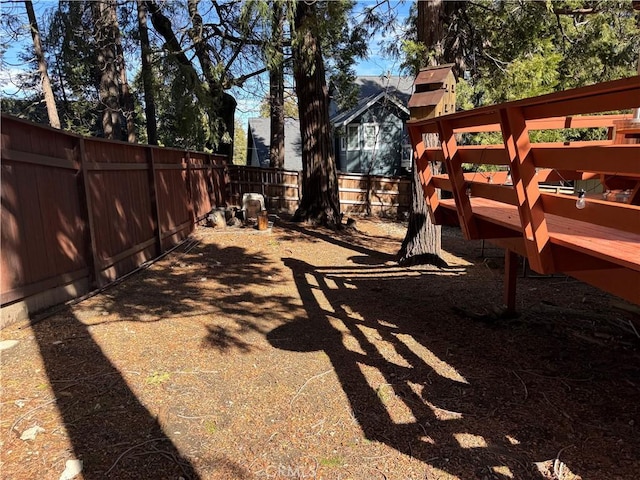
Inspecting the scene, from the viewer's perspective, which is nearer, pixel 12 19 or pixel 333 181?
pixel 333 181

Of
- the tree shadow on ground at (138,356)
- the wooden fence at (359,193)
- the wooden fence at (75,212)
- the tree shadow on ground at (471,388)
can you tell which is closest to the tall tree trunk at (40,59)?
the wooden fence at (359,193)

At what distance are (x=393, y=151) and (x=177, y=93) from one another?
1208 centimetres

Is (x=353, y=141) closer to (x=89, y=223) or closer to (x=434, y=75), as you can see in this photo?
(x=434, y=75)

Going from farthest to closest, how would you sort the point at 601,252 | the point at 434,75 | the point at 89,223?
the point at 89,223 < the point at 434,75 < the point at 601,252

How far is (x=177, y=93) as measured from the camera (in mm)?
12930

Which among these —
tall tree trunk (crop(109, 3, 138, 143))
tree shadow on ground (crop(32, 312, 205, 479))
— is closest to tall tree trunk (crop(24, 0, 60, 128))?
tall tree trunk (crop(109, 3, 138, 143))

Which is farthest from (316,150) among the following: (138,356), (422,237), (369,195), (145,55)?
(138,356)

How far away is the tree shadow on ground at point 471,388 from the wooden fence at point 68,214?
230 cm

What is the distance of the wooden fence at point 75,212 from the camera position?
3.92 m

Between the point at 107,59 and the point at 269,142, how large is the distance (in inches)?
503

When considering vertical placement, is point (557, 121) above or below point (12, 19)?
below

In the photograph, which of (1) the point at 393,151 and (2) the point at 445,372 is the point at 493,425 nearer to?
(2) the point at 445,372

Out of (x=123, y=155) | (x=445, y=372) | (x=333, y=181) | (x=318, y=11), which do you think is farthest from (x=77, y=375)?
(x=333, y=181)

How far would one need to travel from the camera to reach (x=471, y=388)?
3.07 meters
